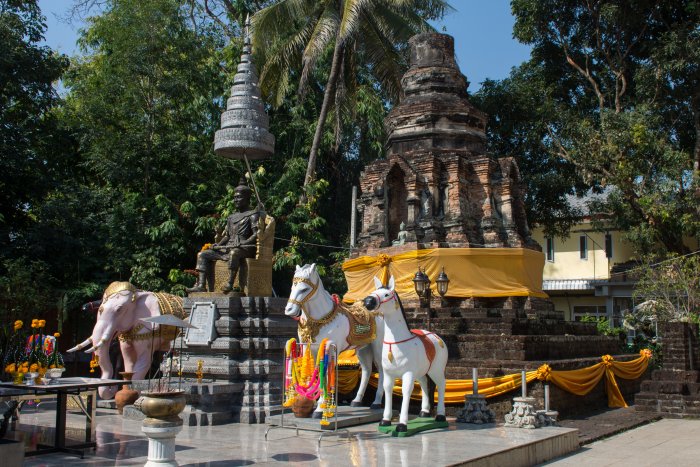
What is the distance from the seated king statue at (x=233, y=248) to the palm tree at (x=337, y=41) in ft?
34.1

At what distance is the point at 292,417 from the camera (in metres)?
8.65

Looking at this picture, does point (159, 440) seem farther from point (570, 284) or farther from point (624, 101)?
point (570, 284)

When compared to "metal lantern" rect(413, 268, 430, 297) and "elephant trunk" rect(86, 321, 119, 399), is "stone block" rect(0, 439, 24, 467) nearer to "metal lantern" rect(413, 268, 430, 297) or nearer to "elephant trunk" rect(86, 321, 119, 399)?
"elephant trunk" rect(86, 321, 119, 399)

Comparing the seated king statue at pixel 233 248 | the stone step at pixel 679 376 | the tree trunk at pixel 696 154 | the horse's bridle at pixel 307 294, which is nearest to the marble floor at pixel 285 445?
the horse's bridle at pixel 307 294

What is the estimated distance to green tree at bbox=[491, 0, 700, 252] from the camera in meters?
21.8

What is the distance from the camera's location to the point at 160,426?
604cm

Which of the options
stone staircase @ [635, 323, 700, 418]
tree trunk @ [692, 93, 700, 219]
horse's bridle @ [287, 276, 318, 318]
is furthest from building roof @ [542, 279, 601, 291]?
horse's bridle @ [287, 276, 318, 318]

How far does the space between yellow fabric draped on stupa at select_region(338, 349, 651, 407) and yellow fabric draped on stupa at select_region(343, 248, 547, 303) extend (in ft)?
10.2

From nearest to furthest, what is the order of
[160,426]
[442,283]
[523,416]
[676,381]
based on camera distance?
1. [160,426]
2. [523,416]
3. [676,381]
4. [442,283]

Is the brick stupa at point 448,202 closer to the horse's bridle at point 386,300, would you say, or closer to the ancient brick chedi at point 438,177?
the ancient brick chedi at point 438,177

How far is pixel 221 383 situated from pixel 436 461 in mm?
3821

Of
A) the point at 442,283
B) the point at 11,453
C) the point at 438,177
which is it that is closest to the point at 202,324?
the point at 11,453

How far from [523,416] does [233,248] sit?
4.65m

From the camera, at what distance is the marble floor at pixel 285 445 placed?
7.00 m
